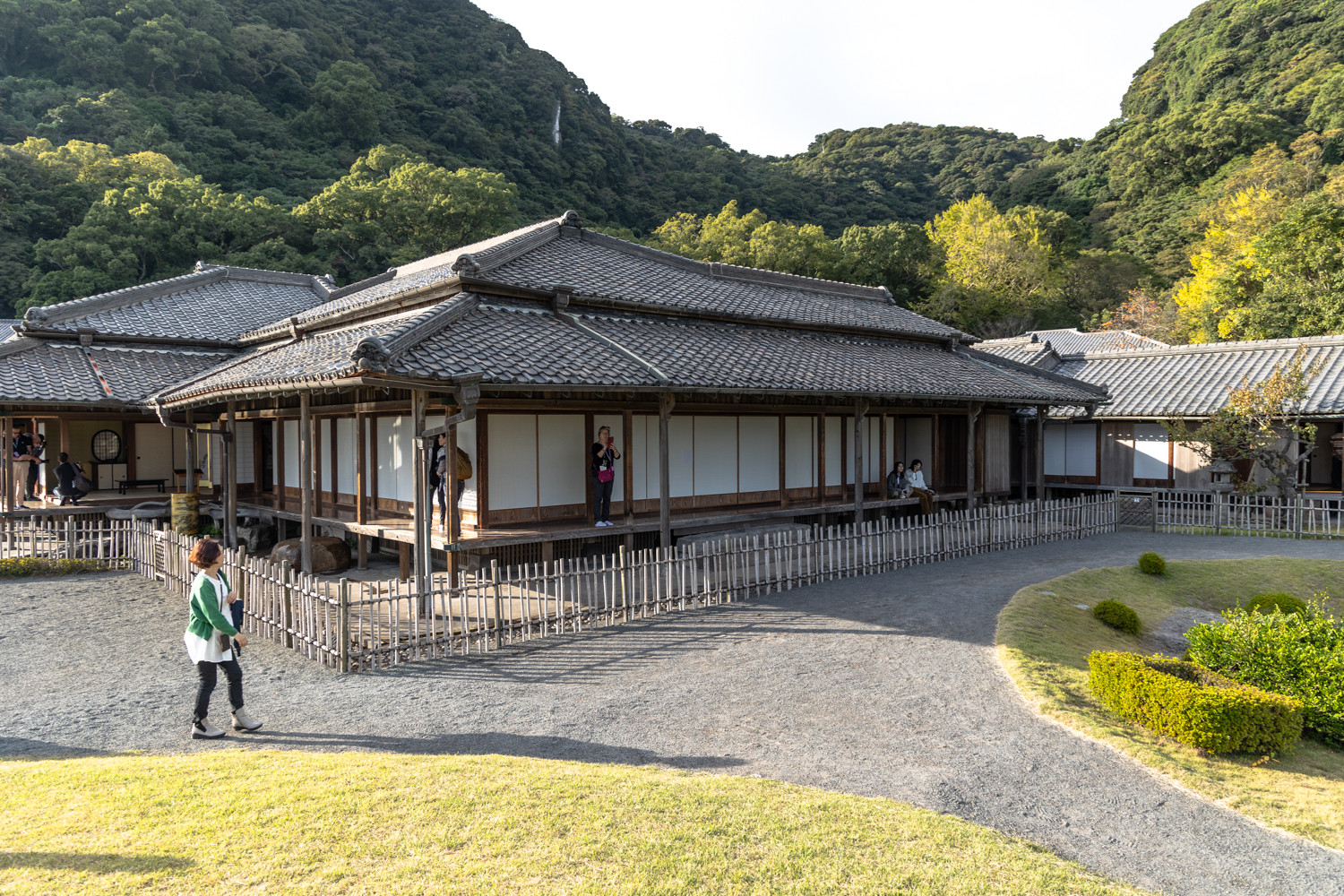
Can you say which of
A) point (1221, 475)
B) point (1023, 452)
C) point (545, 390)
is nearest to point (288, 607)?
point (545, 390)

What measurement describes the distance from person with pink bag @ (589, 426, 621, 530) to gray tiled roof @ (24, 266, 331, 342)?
1306 cm

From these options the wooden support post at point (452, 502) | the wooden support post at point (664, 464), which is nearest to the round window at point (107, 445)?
the wooden support post at point (452, 502)

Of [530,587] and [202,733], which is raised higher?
[530,587]

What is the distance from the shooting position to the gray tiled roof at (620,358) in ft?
33.4

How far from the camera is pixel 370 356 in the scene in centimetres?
867

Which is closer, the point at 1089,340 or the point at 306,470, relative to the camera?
the point at 306,470

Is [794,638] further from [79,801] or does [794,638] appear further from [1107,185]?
[1107,185]

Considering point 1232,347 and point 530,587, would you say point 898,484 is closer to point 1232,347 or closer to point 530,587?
point 530,587

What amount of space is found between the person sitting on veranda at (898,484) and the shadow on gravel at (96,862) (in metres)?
15.7

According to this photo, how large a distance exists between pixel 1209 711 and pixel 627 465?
8877 millimetres

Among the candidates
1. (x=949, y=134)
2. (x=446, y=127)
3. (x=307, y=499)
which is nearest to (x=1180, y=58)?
(x=949, y=134)

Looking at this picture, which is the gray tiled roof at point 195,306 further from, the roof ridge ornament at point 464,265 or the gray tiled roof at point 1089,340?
the gray tiled roof at point 1089,340

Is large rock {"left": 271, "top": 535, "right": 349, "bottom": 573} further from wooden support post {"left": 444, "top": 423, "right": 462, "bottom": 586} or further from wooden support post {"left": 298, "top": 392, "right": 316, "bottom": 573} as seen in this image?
wooden support post {"left": 444, "top": 423, "right": 462, "bottom": 586}

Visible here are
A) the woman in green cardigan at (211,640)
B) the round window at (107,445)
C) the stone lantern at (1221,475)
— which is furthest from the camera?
the stone lantern at (1221,475)
